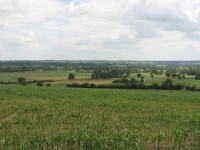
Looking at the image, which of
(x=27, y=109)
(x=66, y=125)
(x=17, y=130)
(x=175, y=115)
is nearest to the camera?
(x=17, y=130)

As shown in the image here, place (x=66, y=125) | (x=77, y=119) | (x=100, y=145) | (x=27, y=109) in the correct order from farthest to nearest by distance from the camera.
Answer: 1. (x=27, y=109)
2. (x=77, y=119)
3. (x=66, y=125)
4. (x=100, y=145)

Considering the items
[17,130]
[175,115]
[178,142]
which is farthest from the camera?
[175,115]

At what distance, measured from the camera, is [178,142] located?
1878 centimetres

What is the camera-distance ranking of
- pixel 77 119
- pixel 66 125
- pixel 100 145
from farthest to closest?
pixel 77 119 < pixel 66 125 < pixel 100 145

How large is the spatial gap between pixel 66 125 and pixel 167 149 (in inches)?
437

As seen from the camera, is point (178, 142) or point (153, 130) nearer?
point (178, 142)

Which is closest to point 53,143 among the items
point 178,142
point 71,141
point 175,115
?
point 71,141

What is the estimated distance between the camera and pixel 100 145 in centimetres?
1725

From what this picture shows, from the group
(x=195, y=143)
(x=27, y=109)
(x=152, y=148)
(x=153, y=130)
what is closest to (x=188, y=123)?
(x=153, y=130)

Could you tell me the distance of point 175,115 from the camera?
1329 inches

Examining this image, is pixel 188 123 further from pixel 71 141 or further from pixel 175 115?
pixel 71 141

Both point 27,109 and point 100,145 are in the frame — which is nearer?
point 100,145

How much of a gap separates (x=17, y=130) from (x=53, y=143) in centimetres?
720

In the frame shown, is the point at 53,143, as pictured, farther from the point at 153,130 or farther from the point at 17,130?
the point at 153,130
